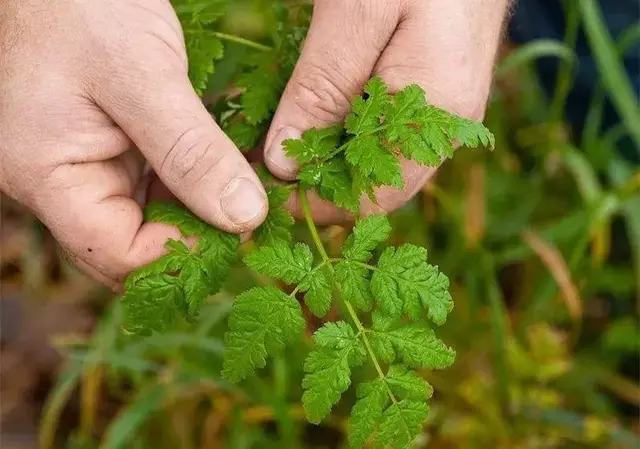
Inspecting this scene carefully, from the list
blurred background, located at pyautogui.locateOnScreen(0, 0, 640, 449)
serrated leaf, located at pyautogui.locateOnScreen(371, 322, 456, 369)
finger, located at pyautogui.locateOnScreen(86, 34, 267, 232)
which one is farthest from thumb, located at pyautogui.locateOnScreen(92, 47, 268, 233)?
blurred background, located at pyautogui.locateOnScreen(0, 0, 640, 449)

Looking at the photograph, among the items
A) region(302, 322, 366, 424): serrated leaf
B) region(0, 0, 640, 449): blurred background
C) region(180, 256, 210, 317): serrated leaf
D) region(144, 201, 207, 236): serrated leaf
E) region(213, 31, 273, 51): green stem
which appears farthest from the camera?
region(0, 0, 640, 449): blurred background

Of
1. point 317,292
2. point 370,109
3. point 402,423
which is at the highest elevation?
point 370,109

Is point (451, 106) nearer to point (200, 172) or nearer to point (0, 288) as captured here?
point (200, 172)

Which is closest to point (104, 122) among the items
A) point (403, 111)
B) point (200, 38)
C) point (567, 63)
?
point (200, 38)

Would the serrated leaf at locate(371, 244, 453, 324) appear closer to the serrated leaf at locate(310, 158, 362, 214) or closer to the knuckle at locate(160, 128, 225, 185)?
the serrated leaf at locate(310, 158, 362, 214)

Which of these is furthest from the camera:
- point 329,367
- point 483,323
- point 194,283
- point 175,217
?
point 483,323

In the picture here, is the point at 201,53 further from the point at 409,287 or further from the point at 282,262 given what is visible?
the point at 409,287
